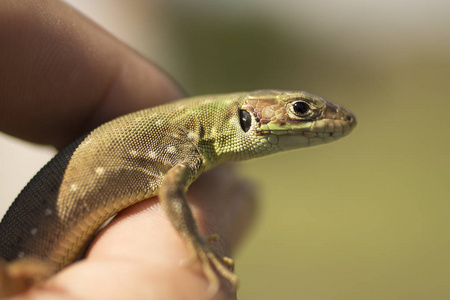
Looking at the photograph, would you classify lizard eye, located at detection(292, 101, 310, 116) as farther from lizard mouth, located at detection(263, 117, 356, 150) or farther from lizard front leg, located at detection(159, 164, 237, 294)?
lizard front leg, located at detection(159, 164, 237, 294)

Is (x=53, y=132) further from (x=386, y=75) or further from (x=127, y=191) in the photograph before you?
(x=386, y=75)

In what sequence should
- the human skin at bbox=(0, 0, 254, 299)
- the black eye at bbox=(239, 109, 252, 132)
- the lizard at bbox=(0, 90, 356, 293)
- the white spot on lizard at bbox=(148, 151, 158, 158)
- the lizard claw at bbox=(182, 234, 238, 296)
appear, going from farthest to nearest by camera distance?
the black eye at bbox=(239, 109, 252, 132), the white spot on lizard at bbox=(148, 151, 158, 158), the lizard at bbox=(0, 90, 356, 293), the lizard claw at bbox=(182, 234, 238, 296), the human skin at bbox=(0, 0, 254, 299)

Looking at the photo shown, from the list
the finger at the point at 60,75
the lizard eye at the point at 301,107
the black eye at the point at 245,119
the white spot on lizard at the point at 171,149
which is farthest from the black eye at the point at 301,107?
the finger at the point at 60,75

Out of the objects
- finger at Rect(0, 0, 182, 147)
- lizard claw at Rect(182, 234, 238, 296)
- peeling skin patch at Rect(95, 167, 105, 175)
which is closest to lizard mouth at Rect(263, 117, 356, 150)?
lizard claw at Rect(182, 234, 238, 296)

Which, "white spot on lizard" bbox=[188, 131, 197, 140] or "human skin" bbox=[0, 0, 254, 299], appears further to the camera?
"white spot on lizard" bbox=[188, 131, 197, 140]

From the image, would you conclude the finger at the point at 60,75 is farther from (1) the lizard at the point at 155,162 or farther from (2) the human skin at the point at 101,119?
(1) the lizard at the point at 155,162

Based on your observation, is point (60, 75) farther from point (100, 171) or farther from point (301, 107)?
point (301, 107)

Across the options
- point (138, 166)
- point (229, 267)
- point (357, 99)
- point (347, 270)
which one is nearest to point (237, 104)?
point (138, 166)

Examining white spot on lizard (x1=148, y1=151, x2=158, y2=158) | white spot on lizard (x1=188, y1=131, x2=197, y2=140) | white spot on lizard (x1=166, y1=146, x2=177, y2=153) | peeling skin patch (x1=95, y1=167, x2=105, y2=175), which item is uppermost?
white spot on lizard (x1=188, y1=131, x2=197, y2=140)

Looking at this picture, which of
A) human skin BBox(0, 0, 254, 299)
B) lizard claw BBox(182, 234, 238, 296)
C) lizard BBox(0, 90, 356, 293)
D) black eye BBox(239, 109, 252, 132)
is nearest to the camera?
human skin BBox(0, 0, 254, 299)
